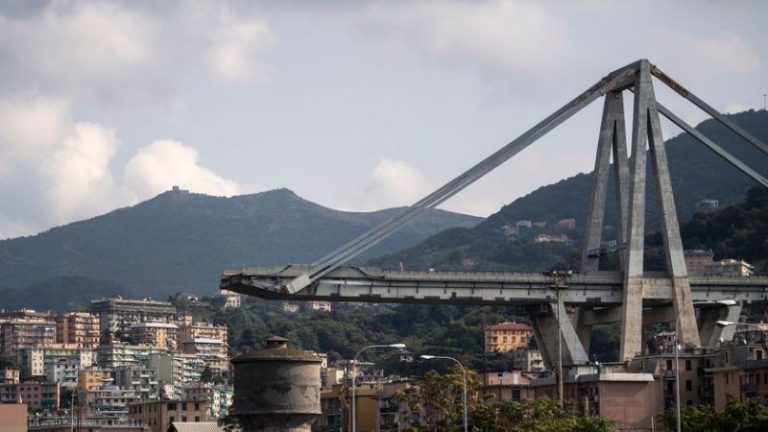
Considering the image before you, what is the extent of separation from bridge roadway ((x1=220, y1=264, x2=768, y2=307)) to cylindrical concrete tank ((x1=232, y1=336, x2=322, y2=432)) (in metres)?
50.6

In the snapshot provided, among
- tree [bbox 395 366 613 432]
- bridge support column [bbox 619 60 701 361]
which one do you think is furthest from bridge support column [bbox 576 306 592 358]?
tree [bbox 395 366 613 432]

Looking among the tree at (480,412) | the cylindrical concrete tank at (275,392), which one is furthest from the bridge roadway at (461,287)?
the cylindrical concrete tank at (275,392)

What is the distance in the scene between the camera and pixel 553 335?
135 metres

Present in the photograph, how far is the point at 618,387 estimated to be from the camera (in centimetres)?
13162

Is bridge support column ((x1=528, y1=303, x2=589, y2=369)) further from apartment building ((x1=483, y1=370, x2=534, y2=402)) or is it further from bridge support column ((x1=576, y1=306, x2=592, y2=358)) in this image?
apartment building ((x1=483, y1=370, x2=534, y2=402))

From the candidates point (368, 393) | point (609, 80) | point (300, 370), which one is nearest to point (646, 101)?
point (609, 80)

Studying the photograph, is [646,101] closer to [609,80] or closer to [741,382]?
[609,80]

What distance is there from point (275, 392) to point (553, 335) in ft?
212

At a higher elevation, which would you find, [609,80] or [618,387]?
[609,80]

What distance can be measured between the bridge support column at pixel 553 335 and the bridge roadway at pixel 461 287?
100cm

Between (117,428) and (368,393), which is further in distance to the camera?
(117,428)

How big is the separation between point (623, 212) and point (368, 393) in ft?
150

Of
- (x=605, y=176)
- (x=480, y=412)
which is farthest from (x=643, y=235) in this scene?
(x=480, y=412)

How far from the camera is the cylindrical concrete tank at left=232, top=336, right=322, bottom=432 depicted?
237 feet
